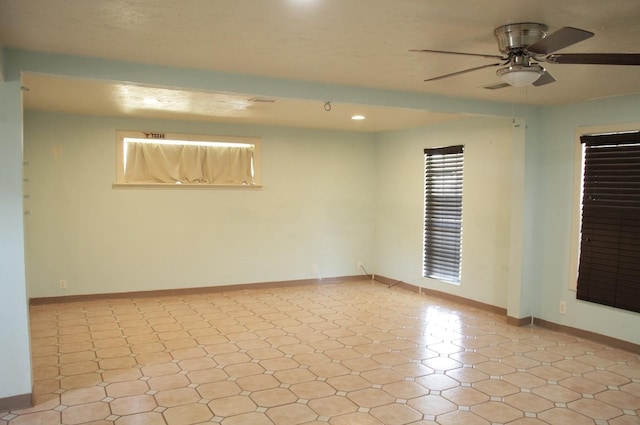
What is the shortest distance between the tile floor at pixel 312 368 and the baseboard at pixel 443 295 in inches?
5.1

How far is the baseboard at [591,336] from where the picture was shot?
452cm

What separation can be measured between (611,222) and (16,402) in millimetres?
5197

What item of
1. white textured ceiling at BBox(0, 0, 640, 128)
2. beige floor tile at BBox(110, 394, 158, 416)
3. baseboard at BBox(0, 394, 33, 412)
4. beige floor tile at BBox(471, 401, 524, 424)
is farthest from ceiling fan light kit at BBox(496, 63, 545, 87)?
baseboard at BBox(0, 394, 33, 412)

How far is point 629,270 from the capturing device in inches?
177

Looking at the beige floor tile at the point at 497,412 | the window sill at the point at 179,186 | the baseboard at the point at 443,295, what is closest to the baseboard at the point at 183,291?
the baseboard at the point at 443,295

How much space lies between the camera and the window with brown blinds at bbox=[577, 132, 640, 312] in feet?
14.7

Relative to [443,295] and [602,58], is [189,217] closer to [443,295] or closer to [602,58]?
[443,295]

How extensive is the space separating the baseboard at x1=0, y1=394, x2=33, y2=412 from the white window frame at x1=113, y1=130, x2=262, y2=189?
11.5 feet

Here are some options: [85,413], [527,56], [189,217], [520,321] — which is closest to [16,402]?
[85,413]

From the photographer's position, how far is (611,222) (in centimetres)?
464

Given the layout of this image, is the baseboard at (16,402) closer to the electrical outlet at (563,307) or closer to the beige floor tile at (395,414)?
the beige floor tile at (395,414)

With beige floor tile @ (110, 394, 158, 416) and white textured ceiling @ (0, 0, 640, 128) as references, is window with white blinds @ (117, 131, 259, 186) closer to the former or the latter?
white textured ceiling @ (0, 0, 640, 128)

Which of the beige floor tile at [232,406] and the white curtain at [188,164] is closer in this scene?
the beige floor tile at [232,406]

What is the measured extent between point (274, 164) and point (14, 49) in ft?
13.9
